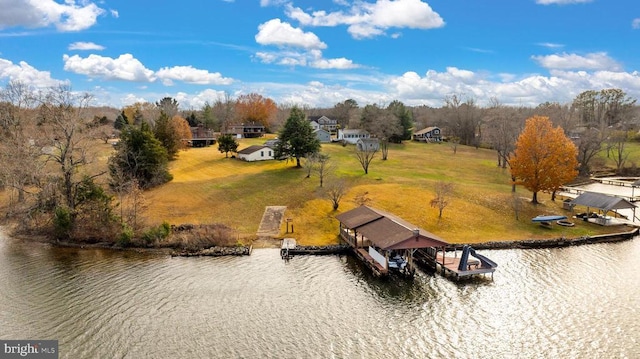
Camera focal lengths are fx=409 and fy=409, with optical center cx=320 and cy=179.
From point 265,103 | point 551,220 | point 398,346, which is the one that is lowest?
point 398,346

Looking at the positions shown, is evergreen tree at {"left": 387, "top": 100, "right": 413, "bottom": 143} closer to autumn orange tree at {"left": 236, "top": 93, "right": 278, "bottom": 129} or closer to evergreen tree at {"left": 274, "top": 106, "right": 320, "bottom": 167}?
autumn orange tree at {"left": 236, "top": 93, "right": 278, "bottom": 129}

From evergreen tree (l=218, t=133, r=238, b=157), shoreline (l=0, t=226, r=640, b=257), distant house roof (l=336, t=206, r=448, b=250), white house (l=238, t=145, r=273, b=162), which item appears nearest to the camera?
distant house roof (l=336, t=206, r=448, b=250)

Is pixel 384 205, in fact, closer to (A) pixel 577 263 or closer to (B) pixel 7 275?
(A) pixel 577 263

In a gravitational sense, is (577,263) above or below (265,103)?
below

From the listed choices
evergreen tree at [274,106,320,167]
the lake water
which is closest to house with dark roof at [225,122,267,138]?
evergreen tree at [274,106,320,167]

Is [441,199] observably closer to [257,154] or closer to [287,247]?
[287,247]

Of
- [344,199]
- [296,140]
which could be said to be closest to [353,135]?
[296,140]

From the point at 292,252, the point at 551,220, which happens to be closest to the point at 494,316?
the point at 292,252

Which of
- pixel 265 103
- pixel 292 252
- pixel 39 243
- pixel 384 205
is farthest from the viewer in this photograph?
pixel 265 103
